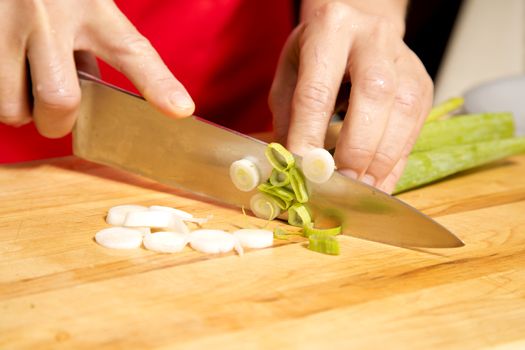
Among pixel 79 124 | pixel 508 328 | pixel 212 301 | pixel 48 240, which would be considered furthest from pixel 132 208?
pixel 508 328

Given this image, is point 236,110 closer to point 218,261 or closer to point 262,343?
point 218,261

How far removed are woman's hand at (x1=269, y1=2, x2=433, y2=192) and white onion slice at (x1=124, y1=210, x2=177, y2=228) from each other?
1.07 feet

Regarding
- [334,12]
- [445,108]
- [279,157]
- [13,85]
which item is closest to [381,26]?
[334,12]

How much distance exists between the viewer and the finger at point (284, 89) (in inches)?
77.0

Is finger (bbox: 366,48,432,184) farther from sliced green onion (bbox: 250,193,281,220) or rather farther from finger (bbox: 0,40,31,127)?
finger (bbox: 0,40,31,127)

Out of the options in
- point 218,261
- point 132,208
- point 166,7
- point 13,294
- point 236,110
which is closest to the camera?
point 13,294

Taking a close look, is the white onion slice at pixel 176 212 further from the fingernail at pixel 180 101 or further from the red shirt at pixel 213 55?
the red shirt at pixel 213 55

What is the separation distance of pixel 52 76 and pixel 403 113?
0.85m

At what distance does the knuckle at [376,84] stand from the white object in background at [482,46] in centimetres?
263

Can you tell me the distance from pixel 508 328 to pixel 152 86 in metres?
0.94

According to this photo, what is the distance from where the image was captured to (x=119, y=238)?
59.6 inches

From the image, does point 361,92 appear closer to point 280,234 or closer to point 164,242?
point 280,234

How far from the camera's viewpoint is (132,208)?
5.49ft

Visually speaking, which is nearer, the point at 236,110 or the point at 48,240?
the point at 48,240
